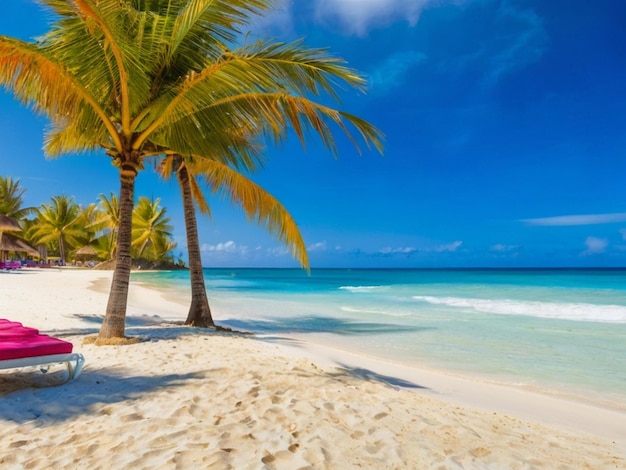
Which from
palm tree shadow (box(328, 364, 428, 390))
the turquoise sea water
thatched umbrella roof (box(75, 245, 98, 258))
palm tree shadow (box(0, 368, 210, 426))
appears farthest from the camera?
thatched umbrella roof (box(75, 245, 98, 258))

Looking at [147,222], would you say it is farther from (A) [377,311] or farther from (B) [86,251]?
(A) [377,311]

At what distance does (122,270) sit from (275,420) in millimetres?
3823

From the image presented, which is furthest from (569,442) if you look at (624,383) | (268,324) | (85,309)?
(85,309)

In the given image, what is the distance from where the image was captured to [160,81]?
5.79 meters

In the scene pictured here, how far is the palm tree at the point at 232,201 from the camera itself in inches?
288

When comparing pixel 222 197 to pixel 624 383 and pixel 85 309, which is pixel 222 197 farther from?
pixel 624 383

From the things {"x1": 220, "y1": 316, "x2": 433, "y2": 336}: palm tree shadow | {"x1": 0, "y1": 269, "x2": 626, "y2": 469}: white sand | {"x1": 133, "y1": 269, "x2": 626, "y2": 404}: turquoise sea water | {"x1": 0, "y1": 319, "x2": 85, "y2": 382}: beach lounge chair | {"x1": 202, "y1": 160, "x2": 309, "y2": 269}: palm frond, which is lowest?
{"x1": 220, "y1": 316, "x2": 433, "y2": 336}: palm tree shadow

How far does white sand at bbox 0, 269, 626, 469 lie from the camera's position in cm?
239

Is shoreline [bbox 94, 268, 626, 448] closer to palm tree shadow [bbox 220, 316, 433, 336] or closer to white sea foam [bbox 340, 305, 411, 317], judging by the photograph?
palm tree shadow [bbox 220, 316, 433, 336]

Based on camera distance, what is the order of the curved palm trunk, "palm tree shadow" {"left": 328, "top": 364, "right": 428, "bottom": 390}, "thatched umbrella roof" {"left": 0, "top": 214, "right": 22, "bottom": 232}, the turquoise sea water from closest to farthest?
1. "palm tree shadow" {"left": 328, "top": 364, "right": 428, "bottom": 390}
2. the turquoise sea water
3. the curved palm trunk
4. "thatched umbrella roof" {"left": 0, "top": 214, "right": 22, "bottom": 232}

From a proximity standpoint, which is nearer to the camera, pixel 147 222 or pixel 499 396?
pixel 499 396

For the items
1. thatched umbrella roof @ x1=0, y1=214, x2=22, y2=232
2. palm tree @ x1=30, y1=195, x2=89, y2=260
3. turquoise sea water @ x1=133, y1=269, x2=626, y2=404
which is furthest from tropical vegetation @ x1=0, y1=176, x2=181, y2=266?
turquoise sea water @ x1=133, y1=269, x2=626, y2=404

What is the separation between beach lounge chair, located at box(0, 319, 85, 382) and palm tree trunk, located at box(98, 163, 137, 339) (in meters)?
1.81

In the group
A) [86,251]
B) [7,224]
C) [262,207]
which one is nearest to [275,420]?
[262,207]
